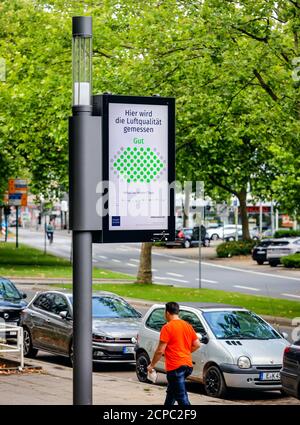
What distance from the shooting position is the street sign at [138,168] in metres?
10.0

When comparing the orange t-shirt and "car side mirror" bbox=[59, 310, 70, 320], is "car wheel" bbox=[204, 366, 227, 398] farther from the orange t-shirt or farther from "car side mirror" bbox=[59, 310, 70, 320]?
"car side mirror" bbox=[59, 310, 70, 320]

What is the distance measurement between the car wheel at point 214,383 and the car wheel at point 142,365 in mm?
1746

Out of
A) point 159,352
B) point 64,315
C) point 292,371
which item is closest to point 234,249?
point 64,315

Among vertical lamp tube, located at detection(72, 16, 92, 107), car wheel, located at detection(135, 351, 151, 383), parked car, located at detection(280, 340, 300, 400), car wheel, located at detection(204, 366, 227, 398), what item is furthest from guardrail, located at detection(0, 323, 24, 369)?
vertical lamp tube, located at detection(72, 16, 92, 107)

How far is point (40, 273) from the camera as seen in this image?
4844cm

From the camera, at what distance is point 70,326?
2164 cm

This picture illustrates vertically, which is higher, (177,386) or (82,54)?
(82,54)

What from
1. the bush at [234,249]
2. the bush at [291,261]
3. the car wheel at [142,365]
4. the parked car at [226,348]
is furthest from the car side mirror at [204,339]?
the bush at [234,249]

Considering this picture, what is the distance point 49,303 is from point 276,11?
10152mm

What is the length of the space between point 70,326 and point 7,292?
6.28 meters

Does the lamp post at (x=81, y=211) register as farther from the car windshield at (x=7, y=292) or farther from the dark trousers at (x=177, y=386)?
the car windshield at (x=7, y=292)

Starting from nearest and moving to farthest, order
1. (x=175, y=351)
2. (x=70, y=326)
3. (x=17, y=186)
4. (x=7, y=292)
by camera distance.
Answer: (x=175, y=351) → (x=70, y=326) → (x=7, y=292) → (x=17, y=186)

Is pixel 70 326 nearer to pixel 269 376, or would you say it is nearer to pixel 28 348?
pixel 28 348
